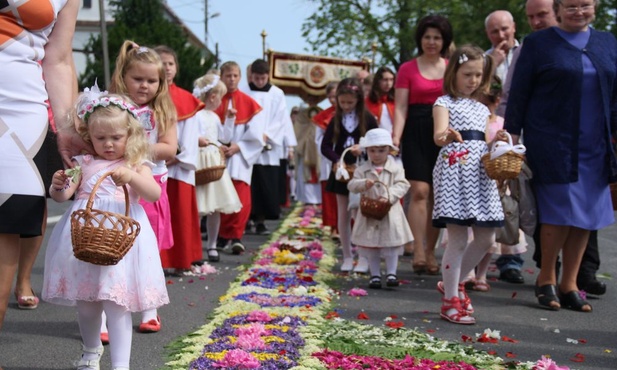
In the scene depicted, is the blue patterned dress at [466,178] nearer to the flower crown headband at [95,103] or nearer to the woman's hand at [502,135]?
the woman's hand at [502,135]

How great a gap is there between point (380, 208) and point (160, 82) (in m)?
2.63

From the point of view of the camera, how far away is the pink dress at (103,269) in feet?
14.3

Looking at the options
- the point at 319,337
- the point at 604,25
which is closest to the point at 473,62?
the point at 319,337

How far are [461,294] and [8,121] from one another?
3.84 metres

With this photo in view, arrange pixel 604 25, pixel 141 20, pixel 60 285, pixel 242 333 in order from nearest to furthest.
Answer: pixel 60 285 < pixel 242 333 < pixel 604 25 < pixel 141 20

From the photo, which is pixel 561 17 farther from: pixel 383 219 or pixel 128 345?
pixel 128 345

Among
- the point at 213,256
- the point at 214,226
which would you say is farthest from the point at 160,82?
the point at 214,226

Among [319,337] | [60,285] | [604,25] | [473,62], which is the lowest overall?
[319,337]

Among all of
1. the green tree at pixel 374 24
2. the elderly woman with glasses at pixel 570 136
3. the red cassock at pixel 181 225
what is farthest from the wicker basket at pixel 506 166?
the green tree at pixel 374 24

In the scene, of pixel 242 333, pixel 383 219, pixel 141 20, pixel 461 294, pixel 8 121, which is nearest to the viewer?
pixel 8 121

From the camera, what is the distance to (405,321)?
21.1ft

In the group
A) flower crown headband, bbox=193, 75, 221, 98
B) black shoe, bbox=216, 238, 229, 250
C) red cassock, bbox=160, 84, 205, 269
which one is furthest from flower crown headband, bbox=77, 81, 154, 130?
black shoe, bbox=216, 238, 229, 250

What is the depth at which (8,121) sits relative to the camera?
3.75m

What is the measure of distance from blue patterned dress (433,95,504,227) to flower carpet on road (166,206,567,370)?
1.01 metres
